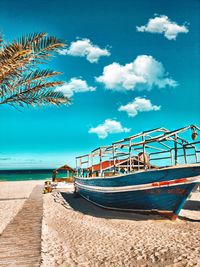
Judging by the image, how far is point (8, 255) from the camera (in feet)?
17.8

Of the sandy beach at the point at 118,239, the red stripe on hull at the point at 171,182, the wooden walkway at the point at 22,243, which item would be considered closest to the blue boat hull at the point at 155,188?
the red stripe on hull at the point at 171,182

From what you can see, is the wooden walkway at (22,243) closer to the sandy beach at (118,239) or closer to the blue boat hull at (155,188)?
the sandy beach at (118,239)

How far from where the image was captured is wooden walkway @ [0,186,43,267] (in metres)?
5.10

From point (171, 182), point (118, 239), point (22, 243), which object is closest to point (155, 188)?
point (171, 182)

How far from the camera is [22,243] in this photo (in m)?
6.20

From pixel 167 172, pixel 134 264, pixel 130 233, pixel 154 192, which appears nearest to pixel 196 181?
pixel 167 172

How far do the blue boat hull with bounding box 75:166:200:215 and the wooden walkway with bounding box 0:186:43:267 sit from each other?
12.6 ft

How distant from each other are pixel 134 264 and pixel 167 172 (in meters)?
4.48

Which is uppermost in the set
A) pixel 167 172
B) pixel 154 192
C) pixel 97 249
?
pixel 167 172

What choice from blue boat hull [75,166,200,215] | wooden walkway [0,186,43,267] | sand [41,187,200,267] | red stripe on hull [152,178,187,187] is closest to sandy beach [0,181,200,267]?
sand [41,187,200,267]

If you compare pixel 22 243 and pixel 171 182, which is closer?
pixel 22 243

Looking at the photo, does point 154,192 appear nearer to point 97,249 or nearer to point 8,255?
point 97,249

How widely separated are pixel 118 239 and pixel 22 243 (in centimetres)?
303

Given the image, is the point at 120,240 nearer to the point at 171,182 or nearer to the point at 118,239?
the point at 118,239
